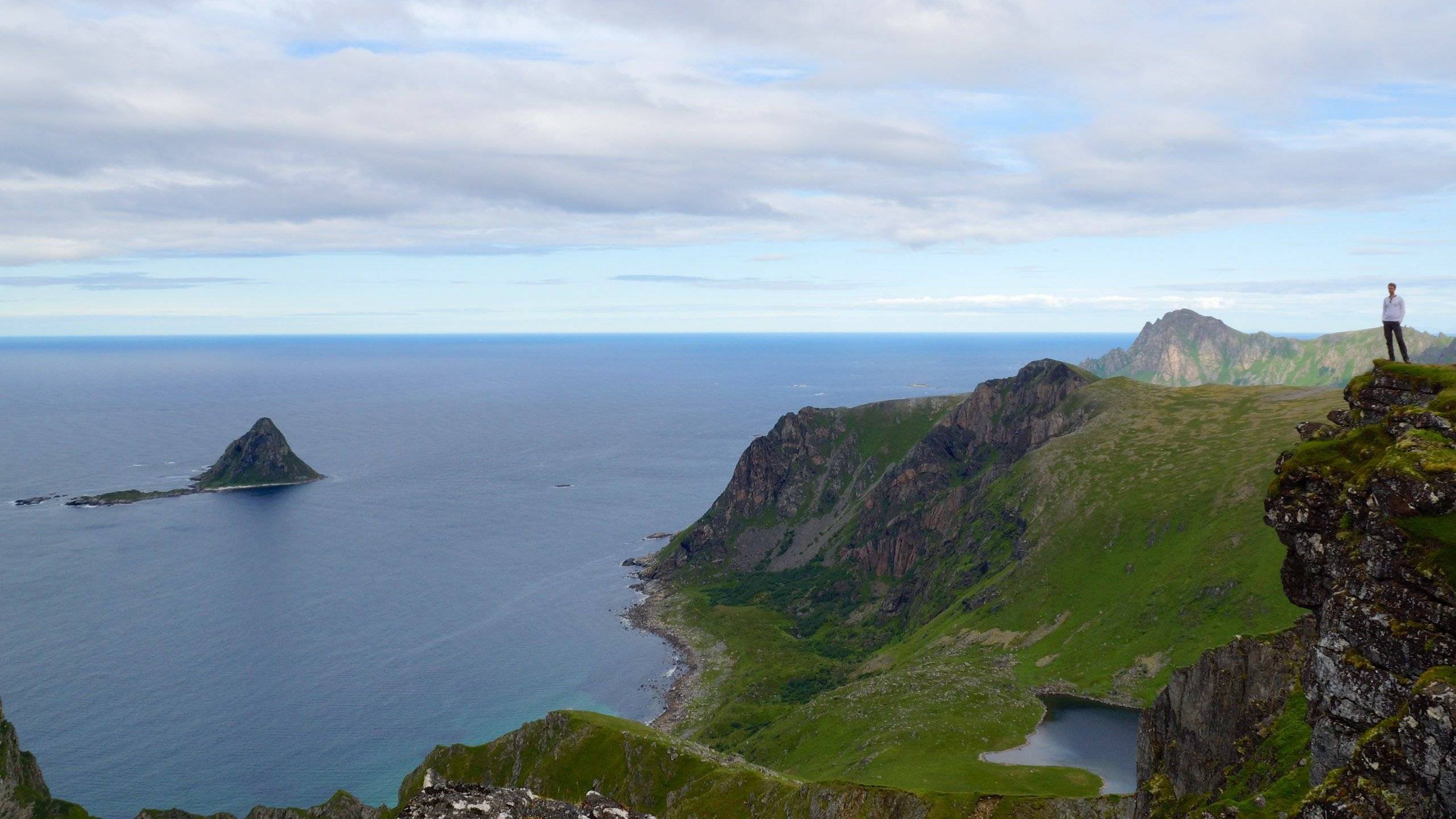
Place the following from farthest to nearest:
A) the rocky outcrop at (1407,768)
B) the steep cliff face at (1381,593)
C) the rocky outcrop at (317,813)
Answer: the rocky outcrop at (317,813) < the steep cliff face at (1381,593) < the rocky outcrop at (1407,768)

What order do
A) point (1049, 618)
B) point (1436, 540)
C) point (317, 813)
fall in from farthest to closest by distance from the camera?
point (1049, 618) → point (317, 813) → point (1436, 540)

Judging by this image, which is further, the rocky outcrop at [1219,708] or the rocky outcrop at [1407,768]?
the rocky outcrop at [1219,708]

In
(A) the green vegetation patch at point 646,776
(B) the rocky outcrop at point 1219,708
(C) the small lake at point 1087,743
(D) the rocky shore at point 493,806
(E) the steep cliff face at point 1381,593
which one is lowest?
(C) the small lake at point 1087,743

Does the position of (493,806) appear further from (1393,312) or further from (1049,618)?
(1049,618)

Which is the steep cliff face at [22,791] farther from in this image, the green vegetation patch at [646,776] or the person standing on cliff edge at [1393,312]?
the person standing on cliff edge at [1393,312]

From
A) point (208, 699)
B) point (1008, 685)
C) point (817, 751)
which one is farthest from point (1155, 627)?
point (208, 699)

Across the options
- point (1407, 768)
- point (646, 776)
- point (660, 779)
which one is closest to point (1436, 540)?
point (1407, 768)

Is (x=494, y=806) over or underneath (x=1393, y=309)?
underneath

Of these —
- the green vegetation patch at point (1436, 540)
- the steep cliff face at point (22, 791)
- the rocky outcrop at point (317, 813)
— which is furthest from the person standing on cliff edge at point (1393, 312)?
the steep cliff face at point (22, 791)
